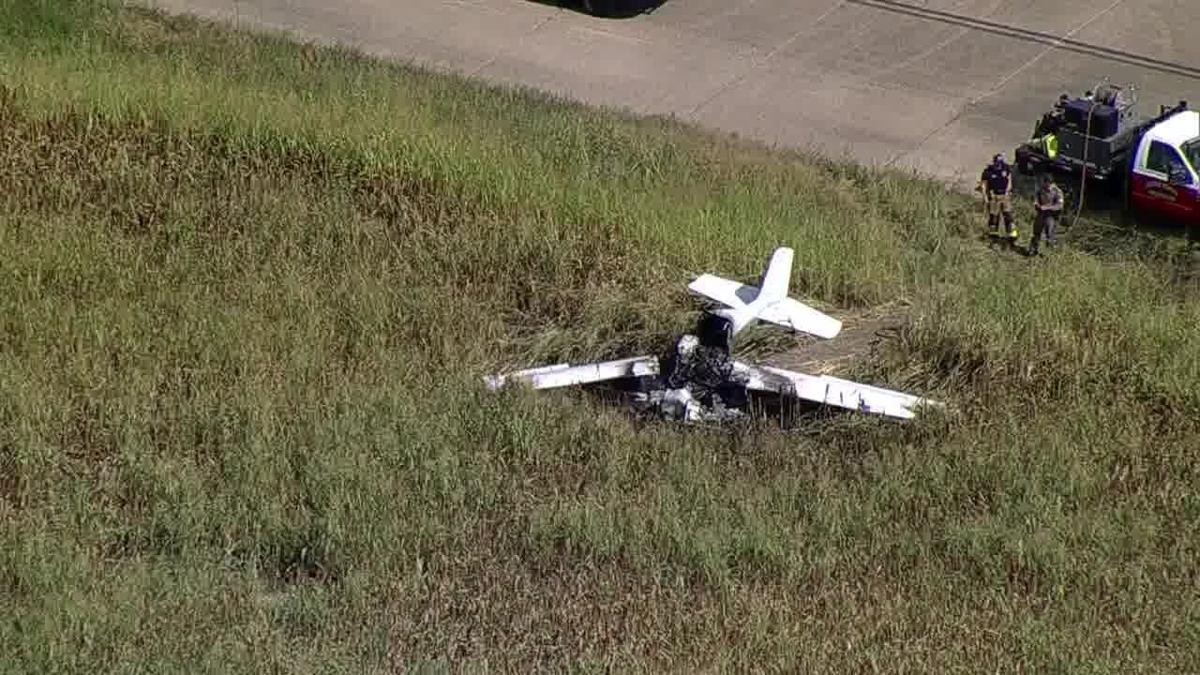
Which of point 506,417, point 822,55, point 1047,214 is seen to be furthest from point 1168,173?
point 506,417

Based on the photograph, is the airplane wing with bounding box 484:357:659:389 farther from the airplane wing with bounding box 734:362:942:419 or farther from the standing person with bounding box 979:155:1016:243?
the standing person with bounding box 979:155:1016:243

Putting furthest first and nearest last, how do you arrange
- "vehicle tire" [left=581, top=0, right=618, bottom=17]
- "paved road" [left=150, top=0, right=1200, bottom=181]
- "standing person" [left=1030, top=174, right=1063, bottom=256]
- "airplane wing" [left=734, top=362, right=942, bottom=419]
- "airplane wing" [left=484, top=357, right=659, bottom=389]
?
1. "vehicle tire" [left=581, top=0, right=618, bottom=17]
2. "paved road" [left=150, top=0, right=1200, bottom=181]
3. "standing person" [left=1030, top=174, right=1063, bottom=256]
4. "airplane wing" [left=484, top=357, right=659, bottom=389]
5. "airplane wing" [left=734, top=362, right=942, bottom=419]

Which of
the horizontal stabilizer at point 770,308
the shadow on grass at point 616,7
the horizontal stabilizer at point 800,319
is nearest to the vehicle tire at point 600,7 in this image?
the shadow on grass at point 616,7

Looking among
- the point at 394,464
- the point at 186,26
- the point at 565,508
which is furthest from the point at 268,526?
the point at 186,26

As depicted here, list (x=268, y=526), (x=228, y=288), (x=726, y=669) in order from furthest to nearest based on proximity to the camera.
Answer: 1. (x=228, y=288)
2. (x=268, y=526)
3. (x=726, y=669)

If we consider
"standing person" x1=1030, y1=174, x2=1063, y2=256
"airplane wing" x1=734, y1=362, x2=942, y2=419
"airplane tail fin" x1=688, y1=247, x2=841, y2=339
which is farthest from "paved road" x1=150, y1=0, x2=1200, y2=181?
"airplane wing" x1=734, y1=362, x2=942, y2=419

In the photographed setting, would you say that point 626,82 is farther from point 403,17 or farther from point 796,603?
point 796,603

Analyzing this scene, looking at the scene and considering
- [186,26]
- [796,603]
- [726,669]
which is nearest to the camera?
[726,669]

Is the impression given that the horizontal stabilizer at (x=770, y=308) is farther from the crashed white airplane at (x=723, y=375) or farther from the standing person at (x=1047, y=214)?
the standing person at (x=1047, y=214)
